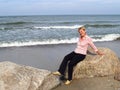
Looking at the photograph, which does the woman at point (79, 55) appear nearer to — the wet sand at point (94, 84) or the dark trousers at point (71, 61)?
the dark trousers at point (71, 61)

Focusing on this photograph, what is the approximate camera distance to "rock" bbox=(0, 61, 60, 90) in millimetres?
6583

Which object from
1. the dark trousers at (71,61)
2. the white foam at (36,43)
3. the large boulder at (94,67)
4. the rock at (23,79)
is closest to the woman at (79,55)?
the dark trousers at (71,61)

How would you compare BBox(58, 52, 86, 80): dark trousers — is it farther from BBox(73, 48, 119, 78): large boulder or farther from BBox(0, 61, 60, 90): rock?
BBox(0, 61, 60, 90): rock

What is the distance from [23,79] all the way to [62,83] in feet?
4.19

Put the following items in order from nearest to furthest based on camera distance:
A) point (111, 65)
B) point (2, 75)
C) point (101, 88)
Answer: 1. point (2, 75)
2. point (101, 88)
3. point (111, 65)

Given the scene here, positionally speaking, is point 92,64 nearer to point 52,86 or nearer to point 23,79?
point 52,86

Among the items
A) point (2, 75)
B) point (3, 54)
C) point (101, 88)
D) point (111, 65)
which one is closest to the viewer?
point (2, 75)

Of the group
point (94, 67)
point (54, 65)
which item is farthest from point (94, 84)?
point (54, 65)

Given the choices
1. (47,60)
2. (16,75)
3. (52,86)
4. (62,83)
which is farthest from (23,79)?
(47,60)

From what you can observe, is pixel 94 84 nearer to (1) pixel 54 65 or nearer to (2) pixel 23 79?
(2) pixel 23 79

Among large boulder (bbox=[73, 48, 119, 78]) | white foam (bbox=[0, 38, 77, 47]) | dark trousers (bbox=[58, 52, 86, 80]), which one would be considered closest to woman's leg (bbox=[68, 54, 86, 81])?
dark trousers (bbox=[58, 52, 86, 80])

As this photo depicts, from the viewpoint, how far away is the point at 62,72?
7.90 metres

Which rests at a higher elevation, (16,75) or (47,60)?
(16,75)

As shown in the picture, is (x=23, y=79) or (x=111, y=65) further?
(x=111, y=65)
